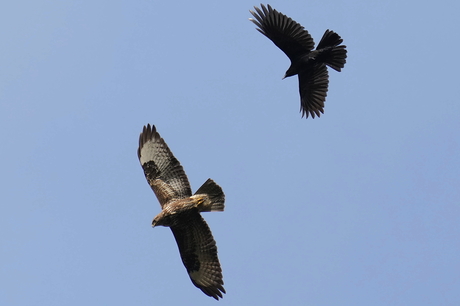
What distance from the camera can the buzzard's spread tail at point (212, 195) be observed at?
47.8ft

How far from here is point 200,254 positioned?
14.8m

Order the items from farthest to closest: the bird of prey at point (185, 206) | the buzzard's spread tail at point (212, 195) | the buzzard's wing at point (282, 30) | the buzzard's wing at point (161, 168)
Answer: the buzzard's wing at point (282, 30) < the buzzard's wing at point (161, 168) < the buzzard's spread tail at point (212, 195) < the bird of prey at point (185, 206)

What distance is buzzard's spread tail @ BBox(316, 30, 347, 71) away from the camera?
1797 centimetres

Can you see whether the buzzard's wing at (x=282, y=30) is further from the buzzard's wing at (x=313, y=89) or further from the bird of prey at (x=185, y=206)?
the bird of prey at (x=185, y=206)

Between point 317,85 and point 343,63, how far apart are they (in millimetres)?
1084

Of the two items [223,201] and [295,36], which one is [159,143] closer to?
[223,201]

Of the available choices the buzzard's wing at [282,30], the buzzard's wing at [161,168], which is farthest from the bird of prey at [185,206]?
the buzzard's wing at [282,30]

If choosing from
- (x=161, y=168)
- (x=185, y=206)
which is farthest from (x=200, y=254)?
(x=161, y=168)

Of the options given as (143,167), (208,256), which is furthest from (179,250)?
(143,167)

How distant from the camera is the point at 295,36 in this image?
18.0 metres

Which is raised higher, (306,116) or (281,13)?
(281,13)

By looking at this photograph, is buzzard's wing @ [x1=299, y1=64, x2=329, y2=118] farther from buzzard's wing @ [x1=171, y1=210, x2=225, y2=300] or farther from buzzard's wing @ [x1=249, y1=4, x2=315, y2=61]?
buzzard's wing @ [x1=171, y1=210, x2=225, y2=300]

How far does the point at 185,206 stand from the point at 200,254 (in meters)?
1.08

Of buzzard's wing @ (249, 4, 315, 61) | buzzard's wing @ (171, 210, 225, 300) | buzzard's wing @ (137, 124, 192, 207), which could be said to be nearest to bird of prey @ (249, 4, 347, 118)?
buzzard's wing @ (249, 4, 315, 61)
